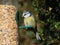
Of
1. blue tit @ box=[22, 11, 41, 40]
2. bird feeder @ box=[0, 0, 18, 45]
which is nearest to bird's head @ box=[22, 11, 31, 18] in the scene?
blue tit @ box=[22, 11, 41, 40]

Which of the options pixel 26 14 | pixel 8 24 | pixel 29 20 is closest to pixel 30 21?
pixel 29 20

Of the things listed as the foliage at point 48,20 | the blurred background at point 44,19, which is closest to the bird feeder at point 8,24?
the blurred background at point 44,19

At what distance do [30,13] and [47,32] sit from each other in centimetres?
30

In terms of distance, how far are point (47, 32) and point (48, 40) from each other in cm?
11

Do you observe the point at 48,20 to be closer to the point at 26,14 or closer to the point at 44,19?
the point at 44,19

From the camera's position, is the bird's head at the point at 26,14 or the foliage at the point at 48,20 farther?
the bird's head at the point at 26,14

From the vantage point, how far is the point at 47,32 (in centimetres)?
4559

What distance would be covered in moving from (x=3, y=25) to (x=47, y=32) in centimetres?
49

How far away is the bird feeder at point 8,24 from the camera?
45.6m

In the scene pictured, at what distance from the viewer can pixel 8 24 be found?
45.7m

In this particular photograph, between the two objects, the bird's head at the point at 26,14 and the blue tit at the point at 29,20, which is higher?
the bird's head at the point at 26,14

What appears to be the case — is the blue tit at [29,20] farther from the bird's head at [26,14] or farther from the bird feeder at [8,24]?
the bird feeder at [8,24]

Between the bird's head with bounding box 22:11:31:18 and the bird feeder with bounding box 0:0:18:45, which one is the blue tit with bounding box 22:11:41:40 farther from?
the bird feeder with bounding box 0:0:18:45

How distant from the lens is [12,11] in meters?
45.7
